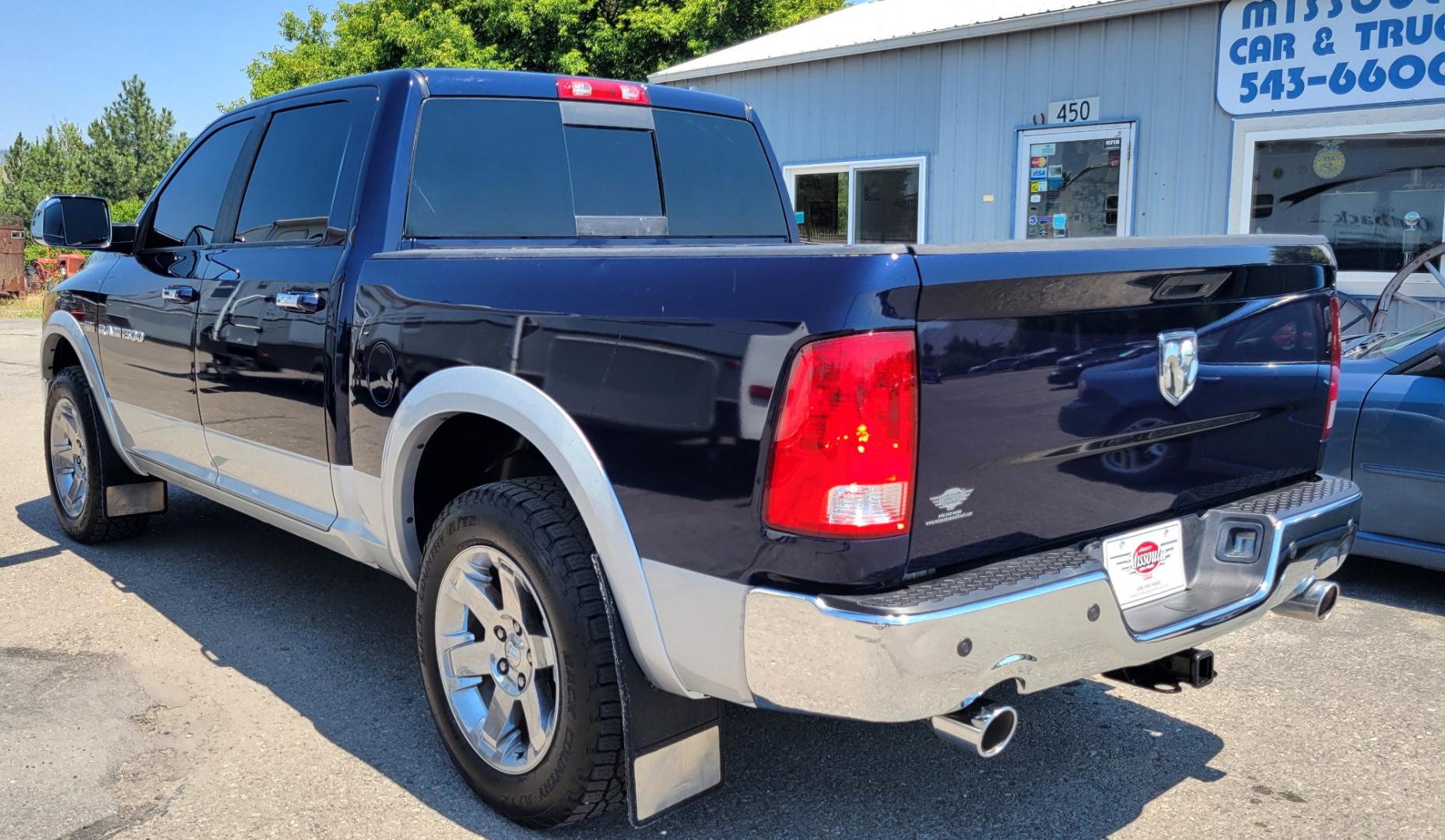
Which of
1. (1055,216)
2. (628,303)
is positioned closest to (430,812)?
(628,303)

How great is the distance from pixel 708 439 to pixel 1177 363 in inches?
45.0

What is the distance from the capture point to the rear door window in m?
3.80

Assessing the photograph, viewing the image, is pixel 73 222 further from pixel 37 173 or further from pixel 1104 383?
pixel 37 173

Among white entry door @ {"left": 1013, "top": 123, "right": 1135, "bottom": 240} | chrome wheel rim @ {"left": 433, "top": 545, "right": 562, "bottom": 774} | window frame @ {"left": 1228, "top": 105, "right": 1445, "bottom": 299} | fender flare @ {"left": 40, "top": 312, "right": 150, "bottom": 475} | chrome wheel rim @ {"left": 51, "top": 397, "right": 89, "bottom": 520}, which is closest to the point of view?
chrome wheel rim @ {"left": 433, "top": 545, "right": 562, "bottom": 774}

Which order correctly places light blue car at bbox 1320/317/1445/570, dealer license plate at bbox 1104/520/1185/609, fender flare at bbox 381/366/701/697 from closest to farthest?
fender flare at bbox 381/366/701/697, dealer license plate at bbox 1104/520/1185/609, light blue car at bbox 1320/317/1445/570

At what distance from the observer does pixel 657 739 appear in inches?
102

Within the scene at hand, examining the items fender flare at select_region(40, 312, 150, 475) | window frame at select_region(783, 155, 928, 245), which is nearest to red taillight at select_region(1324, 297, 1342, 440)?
fender flare at select_region(40, 312, 150, 475)

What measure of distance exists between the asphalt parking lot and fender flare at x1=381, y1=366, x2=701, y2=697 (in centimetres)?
70

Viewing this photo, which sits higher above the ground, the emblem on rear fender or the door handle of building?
the door handle of building

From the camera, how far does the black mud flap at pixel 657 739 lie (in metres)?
2.56

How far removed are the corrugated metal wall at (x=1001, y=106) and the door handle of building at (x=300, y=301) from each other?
7.66m

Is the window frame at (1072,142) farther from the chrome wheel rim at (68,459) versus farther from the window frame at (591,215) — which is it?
the chrome wheel rim at (68,459)

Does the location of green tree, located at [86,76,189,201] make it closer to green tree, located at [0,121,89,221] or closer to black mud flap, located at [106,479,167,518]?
green tree, located at [0,121,89,221]

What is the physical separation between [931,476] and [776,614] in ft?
1.33
